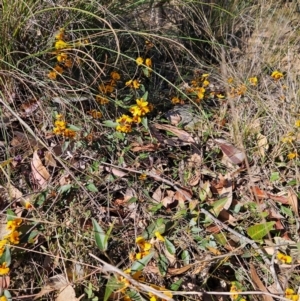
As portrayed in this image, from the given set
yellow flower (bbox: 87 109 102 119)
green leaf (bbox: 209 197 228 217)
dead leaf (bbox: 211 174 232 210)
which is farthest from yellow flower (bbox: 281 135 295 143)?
yellow flower (bbox: 87 109 102 119)

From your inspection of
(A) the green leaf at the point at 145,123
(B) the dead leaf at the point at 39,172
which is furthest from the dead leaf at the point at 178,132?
(B) the dead leaf at the point at 39,172

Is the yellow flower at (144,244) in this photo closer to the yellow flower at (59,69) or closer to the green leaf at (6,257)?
the green leaf at (6,257)

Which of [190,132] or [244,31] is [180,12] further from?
[190,132]

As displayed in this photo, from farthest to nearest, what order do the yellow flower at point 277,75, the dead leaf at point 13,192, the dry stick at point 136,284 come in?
the yellow flower at point 277,75 → the dead leaf at point 13,192 → the dry stick at point 136,284

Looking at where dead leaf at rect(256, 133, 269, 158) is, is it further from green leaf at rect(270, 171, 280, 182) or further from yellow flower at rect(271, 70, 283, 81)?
yellow flower at rect(271, 70, 283, 81)

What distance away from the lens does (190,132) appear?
1.69m

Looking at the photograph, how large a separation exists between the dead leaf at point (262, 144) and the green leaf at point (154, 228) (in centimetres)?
49

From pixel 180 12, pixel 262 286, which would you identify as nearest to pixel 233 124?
pixel 262 286

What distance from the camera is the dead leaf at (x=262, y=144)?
1.61 metres

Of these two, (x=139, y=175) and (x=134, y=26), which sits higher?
(x=134, y=26)

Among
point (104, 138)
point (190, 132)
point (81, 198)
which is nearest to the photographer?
point (81, 198)

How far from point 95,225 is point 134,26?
1.04 meters

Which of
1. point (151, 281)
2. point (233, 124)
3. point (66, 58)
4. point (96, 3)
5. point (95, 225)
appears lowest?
point (151, 281)

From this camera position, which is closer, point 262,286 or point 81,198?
point 262,286
